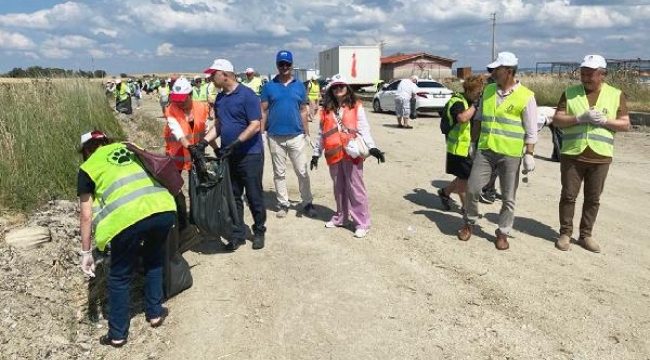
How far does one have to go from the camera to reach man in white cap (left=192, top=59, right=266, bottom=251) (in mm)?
4902

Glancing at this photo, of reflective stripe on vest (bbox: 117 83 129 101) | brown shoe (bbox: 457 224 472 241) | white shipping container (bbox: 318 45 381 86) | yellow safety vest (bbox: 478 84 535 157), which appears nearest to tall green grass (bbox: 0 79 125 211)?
Answer: brown shoe (bbox: 457 224 472 241)

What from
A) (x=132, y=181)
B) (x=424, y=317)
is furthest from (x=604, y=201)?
(x=132, y=181)

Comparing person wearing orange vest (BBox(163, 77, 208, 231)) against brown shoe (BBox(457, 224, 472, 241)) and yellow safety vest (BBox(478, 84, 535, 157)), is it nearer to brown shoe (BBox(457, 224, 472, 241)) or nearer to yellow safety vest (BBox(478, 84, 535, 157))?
brown shoe (BBox(457, 224, 472, 241))

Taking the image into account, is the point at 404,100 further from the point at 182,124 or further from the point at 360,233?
the point at 182,124

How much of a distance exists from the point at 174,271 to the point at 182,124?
5.48ft

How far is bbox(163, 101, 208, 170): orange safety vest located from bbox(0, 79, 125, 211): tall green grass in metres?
1.74

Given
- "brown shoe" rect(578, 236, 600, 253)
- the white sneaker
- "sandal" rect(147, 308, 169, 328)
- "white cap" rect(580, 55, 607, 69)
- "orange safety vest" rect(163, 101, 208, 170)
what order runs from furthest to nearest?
the white sneaker
"orange safety vest" rect(163, 101, 208, 170)
"brown shoe" rect(578, 236, 600, 253)
"white cap" rect(580, 55, 607, 69)
"sandal" rect(147, 308, 169, 328)

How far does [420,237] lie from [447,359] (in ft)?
7.79

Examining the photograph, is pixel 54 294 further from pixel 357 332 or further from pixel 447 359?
pixel 447 359

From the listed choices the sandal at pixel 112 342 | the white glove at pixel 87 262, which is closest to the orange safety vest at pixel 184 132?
the white glove at pixel 87 262

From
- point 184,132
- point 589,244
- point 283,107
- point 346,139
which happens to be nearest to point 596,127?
point 589,244

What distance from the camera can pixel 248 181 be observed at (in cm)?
513

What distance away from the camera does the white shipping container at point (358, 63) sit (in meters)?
37.2

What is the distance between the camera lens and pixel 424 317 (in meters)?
3.83
